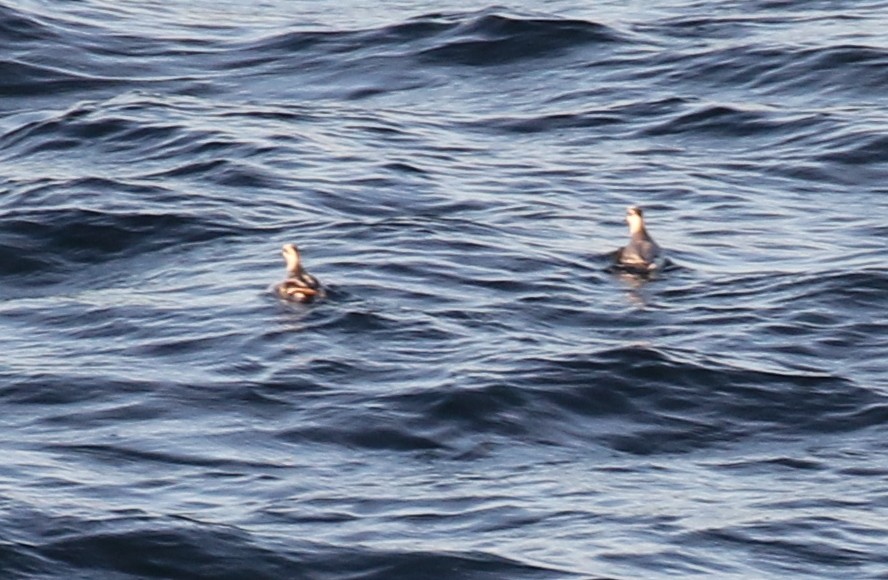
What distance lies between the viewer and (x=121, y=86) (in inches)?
1081

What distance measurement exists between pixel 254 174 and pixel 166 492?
915 cm

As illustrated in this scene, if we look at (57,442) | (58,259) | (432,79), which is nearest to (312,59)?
(432,79)

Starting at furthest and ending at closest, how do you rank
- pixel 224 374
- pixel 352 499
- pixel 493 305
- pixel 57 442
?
1. pixel 493 305
2. pixel 224 374
3. pixel 57 442
4. pixel 352 499

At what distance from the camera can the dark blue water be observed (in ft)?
46.4

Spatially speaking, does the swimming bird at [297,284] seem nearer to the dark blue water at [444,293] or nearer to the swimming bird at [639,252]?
the dark blue water at [444,293]

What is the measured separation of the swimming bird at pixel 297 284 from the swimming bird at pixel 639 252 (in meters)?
2.58

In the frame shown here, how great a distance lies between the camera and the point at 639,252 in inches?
766

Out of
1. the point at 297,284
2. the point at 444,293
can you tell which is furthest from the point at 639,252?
the point at 297,284

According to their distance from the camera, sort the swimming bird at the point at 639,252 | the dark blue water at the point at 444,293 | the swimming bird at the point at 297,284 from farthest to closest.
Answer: the swimming bird at the point at 639,252
the swimming bird at the point at 297,284
the dark blue water at the point at 444,293

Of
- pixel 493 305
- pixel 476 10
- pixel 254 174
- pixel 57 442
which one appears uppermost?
pixel 476 10

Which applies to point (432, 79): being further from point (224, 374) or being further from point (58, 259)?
point (224, 374)

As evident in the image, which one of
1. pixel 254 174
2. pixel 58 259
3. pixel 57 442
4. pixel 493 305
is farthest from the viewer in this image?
pixel 254 174

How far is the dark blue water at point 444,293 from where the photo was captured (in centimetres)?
1416

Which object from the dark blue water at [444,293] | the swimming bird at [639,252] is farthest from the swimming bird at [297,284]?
the swimming bird at [639,252]
